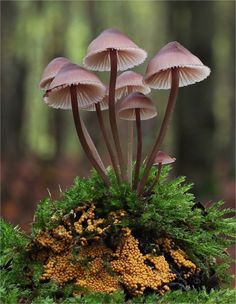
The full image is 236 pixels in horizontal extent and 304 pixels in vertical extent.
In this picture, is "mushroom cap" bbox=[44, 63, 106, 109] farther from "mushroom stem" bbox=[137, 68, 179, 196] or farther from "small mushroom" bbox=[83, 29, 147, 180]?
"mushroom stem" bbox=[137, 68, 179, 196]

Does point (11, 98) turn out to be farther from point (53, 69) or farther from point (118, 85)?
point (53, 69)

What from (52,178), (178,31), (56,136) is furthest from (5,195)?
(56,136)

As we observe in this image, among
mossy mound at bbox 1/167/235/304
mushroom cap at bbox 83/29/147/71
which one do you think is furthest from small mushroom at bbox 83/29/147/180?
mossy mound at bbox 1/167/235/304

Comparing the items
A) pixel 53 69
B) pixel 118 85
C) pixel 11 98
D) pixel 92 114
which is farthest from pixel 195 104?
pixel 11 98

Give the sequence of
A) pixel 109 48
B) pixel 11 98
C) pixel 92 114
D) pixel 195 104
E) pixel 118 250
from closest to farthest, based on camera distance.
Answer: pixel 118 250 → pixel 109 48 → pixel 195 104 → pixel 11 98 → pixel 92 114

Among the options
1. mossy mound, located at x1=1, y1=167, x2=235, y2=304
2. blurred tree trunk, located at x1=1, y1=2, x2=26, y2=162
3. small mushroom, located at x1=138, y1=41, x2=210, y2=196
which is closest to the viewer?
mossy mound, located at x1=1, y1=167, x2=235, y2=304

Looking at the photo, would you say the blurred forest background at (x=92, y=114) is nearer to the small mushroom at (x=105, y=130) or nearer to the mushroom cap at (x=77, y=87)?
the small mushroom at (x=105, y=130)

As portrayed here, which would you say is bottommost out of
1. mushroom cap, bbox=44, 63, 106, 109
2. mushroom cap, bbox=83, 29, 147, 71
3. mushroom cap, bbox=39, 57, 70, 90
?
mushroom cap, bbox=44, 63, 106, 109
